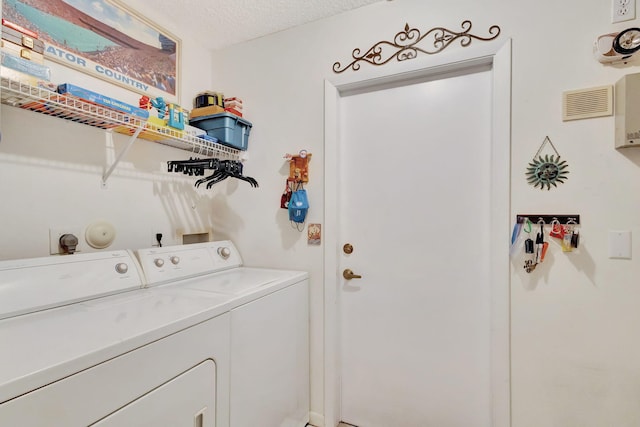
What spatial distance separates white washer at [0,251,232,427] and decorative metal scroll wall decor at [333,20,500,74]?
1.51 metres

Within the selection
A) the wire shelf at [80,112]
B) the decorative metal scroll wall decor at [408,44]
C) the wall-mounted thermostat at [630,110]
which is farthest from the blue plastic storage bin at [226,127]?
the wall-mounted thermostat at [630,110]

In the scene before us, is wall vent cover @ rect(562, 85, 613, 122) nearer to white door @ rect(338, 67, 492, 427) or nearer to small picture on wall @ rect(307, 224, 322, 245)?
white door @ rect(338, 67, 492, 427)

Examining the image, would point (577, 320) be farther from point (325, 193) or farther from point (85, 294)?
point (85, 294)

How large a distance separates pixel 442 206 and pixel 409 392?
1.07 metres

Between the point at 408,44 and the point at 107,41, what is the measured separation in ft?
5.29

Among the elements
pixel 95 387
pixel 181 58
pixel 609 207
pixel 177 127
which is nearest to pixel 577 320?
pixel 609 207

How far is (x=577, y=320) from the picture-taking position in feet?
4.46

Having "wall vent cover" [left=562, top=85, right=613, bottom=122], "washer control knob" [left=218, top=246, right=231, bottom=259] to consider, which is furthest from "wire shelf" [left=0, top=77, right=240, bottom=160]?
"wall vent cover" [left=562, top=85, right=613, bottom=122]

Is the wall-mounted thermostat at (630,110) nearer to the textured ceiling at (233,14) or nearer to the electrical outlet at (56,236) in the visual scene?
the textured ceiling at (233,14)

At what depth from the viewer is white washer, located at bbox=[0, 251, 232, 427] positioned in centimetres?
69

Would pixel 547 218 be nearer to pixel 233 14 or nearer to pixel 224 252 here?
pixel 224 252

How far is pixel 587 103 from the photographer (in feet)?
4.40

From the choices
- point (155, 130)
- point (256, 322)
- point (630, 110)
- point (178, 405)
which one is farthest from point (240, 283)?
point (630, 110)

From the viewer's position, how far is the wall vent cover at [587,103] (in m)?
1.31
